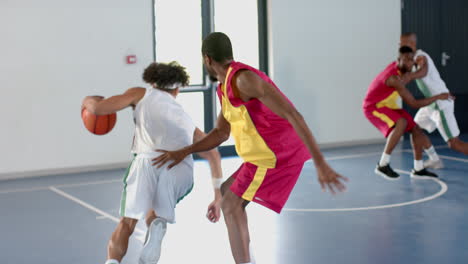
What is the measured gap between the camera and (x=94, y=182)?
8039 millimetres

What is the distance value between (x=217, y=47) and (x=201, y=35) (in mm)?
5806

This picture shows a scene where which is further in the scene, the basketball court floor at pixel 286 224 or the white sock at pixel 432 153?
the white sock at pixel 432 153

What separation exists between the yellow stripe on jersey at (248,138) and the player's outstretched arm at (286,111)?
0.21 metres

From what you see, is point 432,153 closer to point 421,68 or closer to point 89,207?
point 421,68

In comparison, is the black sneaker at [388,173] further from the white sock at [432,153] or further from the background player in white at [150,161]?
the background player in white at [150,161]

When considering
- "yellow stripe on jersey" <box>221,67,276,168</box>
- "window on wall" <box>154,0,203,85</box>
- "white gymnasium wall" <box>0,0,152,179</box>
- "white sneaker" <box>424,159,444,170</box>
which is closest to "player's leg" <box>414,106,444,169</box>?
"white sneaker" <box>424,159,444,170</box>

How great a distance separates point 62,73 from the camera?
8.57 meters

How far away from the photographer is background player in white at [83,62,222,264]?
13.7 feet

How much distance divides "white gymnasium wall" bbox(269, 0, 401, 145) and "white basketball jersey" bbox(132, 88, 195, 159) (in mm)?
5802

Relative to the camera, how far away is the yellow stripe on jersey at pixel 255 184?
13.2 ft

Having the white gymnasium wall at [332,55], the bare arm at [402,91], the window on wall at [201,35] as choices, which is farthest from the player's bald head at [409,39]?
the window on wall at [201,35]

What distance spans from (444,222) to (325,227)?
96cm

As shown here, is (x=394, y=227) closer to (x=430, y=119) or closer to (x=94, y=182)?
(x=430, y=119)

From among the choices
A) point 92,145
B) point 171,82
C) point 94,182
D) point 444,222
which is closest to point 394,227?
point 444,222
